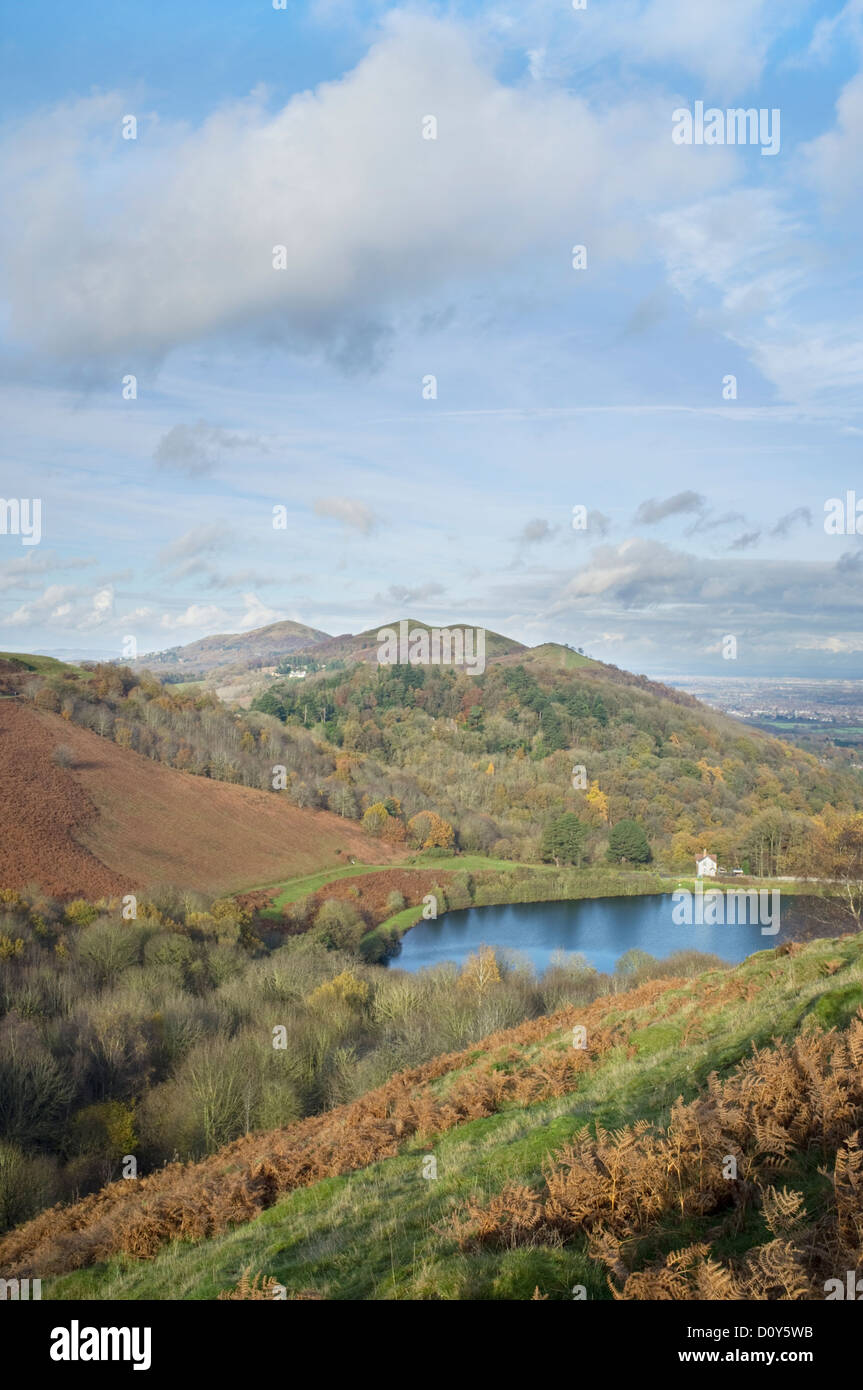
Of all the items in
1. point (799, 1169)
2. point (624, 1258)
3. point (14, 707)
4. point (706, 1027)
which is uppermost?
Answer: point (14, 707)

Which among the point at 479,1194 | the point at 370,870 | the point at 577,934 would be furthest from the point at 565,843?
the point at 479,1194

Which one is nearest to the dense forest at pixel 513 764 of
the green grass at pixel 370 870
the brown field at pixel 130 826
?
the green grass at pixel 370 870

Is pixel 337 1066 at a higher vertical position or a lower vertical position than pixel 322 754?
lower

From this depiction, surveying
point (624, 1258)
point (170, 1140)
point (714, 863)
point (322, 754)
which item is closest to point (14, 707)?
point (322, 754)

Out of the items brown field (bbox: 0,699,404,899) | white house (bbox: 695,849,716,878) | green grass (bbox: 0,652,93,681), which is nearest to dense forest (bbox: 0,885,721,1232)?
brown field (bbox: 0,699,404,899)

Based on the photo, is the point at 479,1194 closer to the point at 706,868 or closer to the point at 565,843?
the point at 706,868

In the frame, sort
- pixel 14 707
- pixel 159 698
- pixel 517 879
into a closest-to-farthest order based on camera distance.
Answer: pixel 14 707
pixel 517 879
pixel 159 698

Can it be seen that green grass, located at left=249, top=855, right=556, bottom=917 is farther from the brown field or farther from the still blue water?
the still blue water
